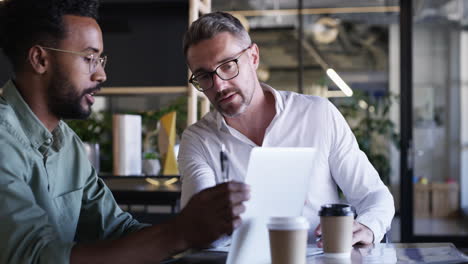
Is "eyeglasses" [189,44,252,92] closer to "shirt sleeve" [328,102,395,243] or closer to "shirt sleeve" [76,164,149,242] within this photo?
"shirt sleeve" [328,102,395,243]

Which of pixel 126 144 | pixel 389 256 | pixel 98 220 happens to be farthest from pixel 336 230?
pixel 126 144

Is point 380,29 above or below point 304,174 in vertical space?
above

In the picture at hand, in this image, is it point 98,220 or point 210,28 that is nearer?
point 98,220

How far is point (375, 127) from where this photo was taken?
6.60 metres

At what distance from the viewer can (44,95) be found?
159 centimetres

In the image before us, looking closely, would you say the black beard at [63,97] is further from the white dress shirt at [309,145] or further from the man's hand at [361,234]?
the man's hand at [361,234]

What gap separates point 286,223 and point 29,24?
82cm

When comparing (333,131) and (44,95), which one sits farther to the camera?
(333,131)

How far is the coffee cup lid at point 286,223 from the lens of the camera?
1292 mm

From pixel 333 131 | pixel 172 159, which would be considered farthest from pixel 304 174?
pixel 172 159

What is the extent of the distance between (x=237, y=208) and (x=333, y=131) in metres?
1.11

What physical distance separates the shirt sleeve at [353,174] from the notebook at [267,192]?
2.35ft

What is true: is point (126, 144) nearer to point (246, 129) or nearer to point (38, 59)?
point (246, 129)

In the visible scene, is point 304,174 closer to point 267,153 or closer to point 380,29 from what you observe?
point 267,153
